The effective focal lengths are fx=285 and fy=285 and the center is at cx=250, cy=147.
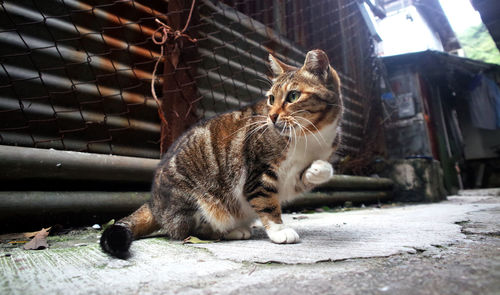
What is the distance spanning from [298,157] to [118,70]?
181 cm

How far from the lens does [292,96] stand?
6.10 ft

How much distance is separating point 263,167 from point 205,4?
2345 mm

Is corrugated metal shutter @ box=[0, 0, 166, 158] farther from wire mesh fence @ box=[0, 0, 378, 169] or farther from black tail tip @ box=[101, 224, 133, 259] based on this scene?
black tail tip @ box=[101, 224, 133, 259]

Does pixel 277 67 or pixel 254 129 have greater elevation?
pixel 277 67

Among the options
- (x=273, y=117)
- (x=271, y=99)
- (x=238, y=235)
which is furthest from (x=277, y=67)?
(x=238, y=235)

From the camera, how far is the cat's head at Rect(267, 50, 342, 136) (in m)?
1.78

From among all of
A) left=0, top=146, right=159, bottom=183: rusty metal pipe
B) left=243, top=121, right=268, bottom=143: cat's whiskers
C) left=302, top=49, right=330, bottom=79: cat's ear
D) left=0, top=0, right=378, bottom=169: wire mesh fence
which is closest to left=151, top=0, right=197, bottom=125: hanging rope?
left=0, top=0, right=378, bottom=169: wire mesh fence

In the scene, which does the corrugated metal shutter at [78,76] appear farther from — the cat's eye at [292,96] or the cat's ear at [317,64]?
the cat's ear at [317,64]

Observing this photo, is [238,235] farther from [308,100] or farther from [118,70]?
[118,70]

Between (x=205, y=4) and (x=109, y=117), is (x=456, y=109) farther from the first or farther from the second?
(x=109, y=117)

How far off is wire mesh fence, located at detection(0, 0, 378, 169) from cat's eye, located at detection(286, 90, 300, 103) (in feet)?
3.97

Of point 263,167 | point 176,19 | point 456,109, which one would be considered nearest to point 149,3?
point 176,19

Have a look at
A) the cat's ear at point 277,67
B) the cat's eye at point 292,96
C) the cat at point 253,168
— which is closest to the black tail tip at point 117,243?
the cat at point 253,168

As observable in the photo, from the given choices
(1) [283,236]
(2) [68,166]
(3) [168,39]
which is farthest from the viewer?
(3) [168,39]
